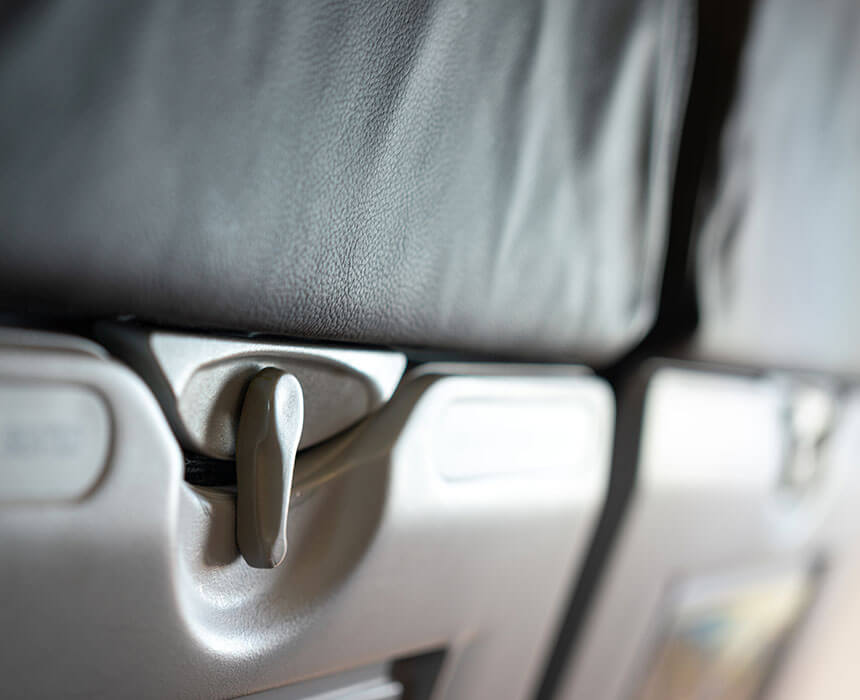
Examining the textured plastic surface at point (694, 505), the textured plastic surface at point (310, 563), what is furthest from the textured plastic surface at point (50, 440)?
the textured plastic surface at point (694, 505)

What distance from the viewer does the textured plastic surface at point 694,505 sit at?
0.72 m

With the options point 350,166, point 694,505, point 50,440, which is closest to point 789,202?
point 694,505

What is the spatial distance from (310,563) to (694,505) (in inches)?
16.4

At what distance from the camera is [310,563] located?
51 centimetres

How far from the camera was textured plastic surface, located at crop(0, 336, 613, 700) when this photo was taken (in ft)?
1.21

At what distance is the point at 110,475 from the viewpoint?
0.37 m

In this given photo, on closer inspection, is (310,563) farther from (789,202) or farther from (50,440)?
(789,202)

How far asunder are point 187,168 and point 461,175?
186mm

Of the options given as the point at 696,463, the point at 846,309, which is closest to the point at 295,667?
the point at 696,463

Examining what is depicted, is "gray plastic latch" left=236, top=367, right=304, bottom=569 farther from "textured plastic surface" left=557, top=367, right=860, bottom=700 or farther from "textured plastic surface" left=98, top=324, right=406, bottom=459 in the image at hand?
"textured plastic surface" left=557, top=367, right=860, bottom=700

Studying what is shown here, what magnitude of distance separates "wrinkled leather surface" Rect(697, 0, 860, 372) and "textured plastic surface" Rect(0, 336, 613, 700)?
0.53 feet

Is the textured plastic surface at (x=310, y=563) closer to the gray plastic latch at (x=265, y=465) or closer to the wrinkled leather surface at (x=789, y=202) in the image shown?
the gray plastic latch at (x=265, y=465)

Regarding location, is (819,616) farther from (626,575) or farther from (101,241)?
(101,241)

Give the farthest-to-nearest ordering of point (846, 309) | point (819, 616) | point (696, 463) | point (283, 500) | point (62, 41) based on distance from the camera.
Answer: point (819, 616)
point (846, 309)
point (696, 463)
point (283, 500)
point (62, 41)
